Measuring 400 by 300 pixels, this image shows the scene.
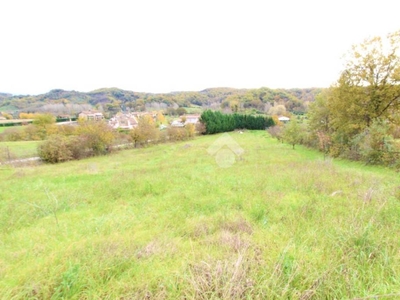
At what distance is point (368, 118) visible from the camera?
509 inches

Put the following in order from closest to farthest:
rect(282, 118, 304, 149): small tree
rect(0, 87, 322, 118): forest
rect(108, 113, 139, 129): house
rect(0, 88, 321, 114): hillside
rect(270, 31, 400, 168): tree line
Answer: rect(270, 31, 400, 168): tree line
rect(282, 118, 304, 149): small tree
rect(108, 113, 139, 129): house
rect(0, 87, 322, 118): forest
rect(0, 88, 321, 114): hillside

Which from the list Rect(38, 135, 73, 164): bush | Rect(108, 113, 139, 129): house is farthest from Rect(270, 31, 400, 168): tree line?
Rect(108, 113, 139, 129): house

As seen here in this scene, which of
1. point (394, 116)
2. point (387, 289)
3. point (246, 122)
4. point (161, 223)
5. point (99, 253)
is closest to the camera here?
point (387, 289)

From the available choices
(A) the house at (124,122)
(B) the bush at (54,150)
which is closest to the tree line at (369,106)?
(B) the bush at (54,150)

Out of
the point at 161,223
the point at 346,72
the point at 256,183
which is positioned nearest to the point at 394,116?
the point at 346,72

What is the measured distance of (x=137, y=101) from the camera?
89062 millimetres

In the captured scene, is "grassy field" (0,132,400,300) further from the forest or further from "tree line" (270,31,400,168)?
the forest

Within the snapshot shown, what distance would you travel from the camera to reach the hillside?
7375 cm

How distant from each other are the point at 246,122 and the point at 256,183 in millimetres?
42226

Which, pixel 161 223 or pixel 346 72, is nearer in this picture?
pixel 161 223

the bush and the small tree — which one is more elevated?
the small tree

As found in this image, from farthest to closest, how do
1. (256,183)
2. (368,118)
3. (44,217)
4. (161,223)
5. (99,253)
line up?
(368,118) → (256,183) → (44,217) → (161,223) → (99,253)

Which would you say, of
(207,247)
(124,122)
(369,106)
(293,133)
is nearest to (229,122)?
(293,133)

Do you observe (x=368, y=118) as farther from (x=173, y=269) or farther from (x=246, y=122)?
(x=246, y=122)
